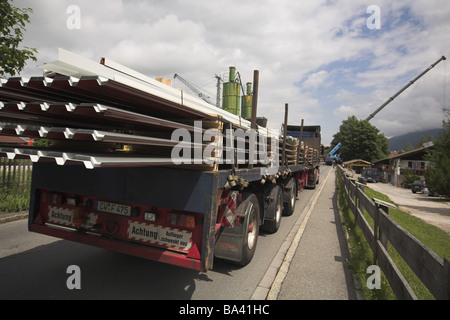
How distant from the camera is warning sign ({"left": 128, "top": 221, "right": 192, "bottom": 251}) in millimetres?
3018

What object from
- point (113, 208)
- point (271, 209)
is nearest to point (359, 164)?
point (271, 209)

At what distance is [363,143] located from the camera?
70.4m

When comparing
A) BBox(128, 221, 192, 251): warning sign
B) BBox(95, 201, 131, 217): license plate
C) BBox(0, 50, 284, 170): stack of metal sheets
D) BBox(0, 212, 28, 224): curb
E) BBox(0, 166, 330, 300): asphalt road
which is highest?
BBox(0, 50, 284, 170): stack of metal sheets

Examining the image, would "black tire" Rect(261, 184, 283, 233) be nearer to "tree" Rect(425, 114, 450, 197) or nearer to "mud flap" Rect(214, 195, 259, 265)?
"mud flap" Rect(214, 195, 259, 265)

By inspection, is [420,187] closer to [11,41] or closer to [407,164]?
[407,164]

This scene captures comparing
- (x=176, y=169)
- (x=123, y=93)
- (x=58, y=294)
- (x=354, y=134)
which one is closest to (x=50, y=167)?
(x=58, y=294)

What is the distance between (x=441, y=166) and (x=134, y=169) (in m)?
21.2

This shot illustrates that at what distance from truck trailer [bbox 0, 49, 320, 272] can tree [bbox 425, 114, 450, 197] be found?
752 inches

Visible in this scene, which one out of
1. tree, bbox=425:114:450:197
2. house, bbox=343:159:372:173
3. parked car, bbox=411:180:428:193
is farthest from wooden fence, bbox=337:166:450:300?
house, bbox=343:159:372:173

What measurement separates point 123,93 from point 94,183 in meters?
1.52
